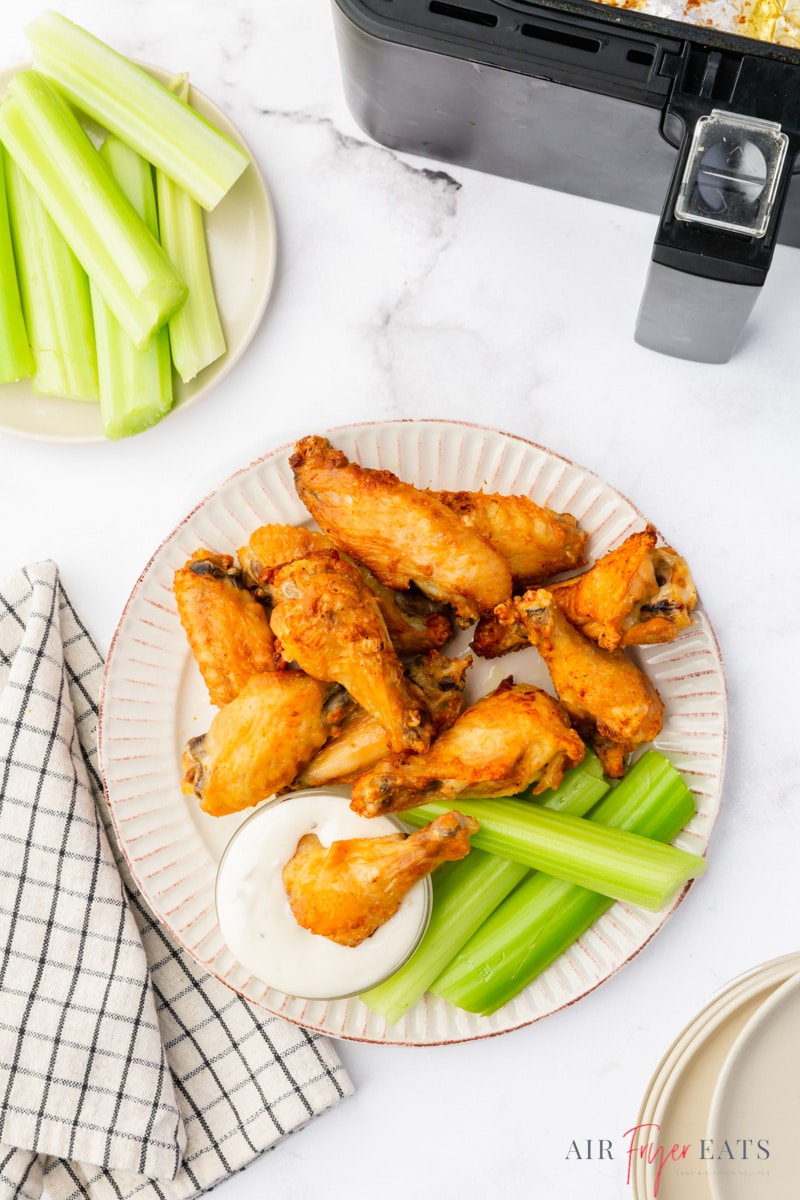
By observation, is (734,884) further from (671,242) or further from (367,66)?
(367,66)

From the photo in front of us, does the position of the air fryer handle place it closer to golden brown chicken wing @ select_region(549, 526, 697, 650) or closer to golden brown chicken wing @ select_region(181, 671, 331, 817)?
golden brown chicken wing @ select_region(549, 526, 697, 650)

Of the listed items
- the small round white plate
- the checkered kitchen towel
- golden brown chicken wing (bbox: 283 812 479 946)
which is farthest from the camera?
the checkered kitchen towel

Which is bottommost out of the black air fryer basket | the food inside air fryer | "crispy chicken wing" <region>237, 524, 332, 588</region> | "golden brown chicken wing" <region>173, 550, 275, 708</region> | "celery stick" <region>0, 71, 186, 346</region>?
"golden brown chicken wing" <region>173, 550, 275, 708</region>

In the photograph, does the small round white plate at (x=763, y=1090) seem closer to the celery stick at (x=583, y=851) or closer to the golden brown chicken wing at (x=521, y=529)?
the celery stick at (x=583, y=851)

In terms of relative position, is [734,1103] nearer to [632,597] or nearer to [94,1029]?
[632,597]

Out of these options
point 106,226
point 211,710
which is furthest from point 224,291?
point 211,710

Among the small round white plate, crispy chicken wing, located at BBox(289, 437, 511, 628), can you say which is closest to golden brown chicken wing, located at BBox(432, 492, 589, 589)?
crispy chicken wing, located at BBox(289, 437, 511, 628)

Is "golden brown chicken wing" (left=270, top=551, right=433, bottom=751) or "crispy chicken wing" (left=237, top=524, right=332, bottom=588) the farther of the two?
"crispy chicken wing" (left=237, top=524, right=332, bottom=588)

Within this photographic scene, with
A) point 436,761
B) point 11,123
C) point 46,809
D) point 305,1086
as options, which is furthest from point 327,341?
point 305,1086
